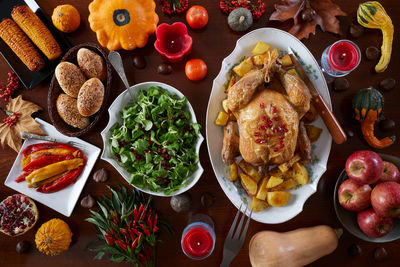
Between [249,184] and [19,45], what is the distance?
182 centimetres

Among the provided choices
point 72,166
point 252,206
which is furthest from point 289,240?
point 72,166

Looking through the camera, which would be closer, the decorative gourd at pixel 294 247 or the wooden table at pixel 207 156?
the decorative gourd at pixel 294 247

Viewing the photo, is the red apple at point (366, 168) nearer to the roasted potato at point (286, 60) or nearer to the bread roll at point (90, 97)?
the roasted potato at point (286, 60)

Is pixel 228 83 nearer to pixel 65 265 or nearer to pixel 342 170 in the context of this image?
pixel 342 170

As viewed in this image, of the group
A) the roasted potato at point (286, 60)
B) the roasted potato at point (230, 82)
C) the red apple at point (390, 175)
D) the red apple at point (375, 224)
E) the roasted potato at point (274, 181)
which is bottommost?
the red apple at point (375, 224)

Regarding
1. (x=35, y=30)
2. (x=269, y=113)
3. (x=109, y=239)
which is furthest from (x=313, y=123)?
(x=35, y=30)

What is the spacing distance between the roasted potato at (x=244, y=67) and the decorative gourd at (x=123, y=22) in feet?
2.05

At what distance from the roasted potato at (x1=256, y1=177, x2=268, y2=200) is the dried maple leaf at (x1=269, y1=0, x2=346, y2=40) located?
101cm

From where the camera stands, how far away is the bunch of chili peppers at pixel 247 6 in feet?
6.14

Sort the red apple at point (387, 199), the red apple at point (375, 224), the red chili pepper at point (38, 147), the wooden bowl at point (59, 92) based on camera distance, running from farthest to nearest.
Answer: the red chili pepper at point (38, 147), the wooden bowl at point (59, 92), the red apple at point (375, 224), the red apple at point (387, 199)

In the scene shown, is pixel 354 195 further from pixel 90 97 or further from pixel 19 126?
pixel 19 126

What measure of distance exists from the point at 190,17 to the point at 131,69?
1.80 ft

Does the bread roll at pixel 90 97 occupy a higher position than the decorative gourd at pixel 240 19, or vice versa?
the bread roll at pixel 90 97

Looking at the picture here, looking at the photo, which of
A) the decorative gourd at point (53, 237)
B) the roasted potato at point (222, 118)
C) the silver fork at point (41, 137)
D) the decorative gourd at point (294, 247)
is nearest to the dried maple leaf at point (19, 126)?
the silver fork at point (41, 137)
